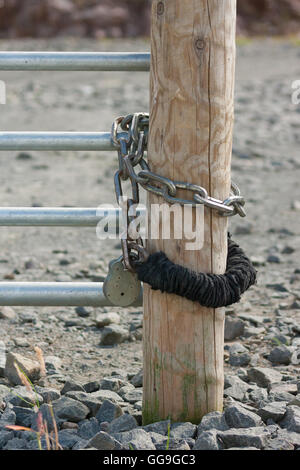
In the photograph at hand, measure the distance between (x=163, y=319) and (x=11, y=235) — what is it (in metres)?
3.17

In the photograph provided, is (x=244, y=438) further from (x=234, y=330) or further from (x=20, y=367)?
(x=234, y=330)

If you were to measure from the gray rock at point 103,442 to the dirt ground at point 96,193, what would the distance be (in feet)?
2.38

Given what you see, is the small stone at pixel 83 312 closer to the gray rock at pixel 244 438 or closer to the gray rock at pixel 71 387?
the gray rock at pixel 71 387

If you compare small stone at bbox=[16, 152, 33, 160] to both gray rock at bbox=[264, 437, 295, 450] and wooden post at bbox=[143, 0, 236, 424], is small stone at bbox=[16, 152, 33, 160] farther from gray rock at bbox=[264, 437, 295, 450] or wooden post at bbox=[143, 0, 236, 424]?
gray rock at bbox=[264, 437, 295, 450]

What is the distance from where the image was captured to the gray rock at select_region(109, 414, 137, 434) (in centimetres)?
241

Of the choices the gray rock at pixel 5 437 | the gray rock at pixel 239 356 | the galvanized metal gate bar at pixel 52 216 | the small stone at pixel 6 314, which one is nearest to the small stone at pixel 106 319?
the small stone at pixel 6 314

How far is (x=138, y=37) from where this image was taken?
21.1 m

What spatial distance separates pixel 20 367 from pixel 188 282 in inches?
38.3

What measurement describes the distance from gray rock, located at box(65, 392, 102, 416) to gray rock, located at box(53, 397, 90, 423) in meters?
0.03

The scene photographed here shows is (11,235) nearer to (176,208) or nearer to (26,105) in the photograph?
(176,208)

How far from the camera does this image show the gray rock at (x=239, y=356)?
3156 millimetres

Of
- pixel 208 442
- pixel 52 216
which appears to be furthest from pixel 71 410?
pixel 52 216

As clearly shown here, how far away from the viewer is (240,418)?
2377 millimetres

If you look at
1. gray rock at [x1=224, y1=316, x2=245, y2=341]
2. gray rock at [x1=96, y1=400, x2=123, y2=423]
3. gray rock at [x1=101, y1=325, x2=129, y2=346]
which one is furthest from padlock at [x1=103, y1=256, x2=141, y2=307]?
gray rock at [x1=224, y1=316, x2=245, y2=341]
